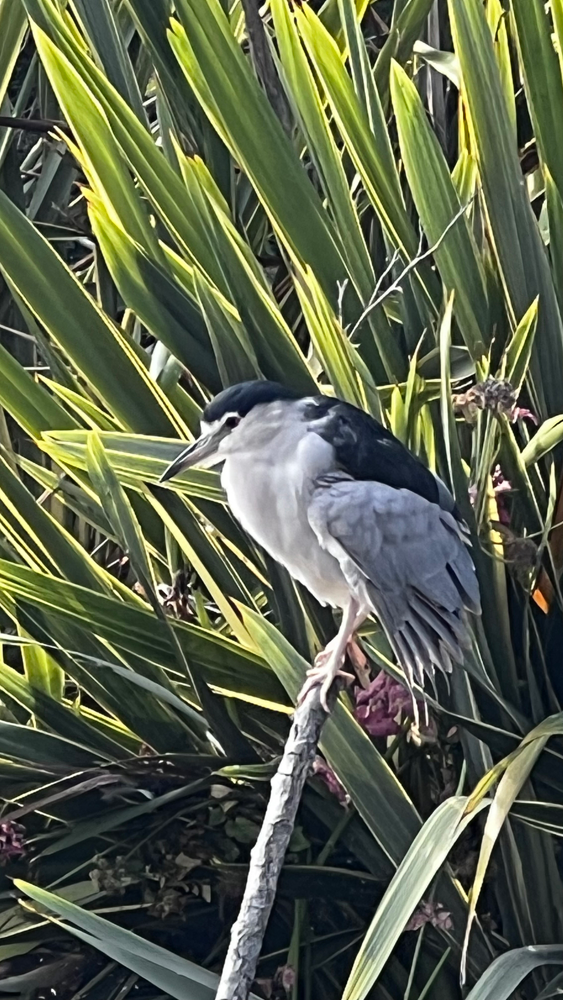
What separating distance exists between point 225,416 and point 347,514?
0.39 ft

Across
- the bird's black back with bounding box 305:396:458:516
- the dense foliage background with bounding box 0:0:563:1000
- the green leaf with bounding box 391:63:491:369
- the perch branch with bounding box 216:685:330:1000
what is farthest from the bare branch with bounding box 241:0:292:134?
the perch branch with bounding box 216:685:330:1000

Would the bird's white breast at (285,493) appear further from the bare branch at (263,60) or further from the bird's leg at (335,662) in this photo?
the bare branch at (263,60)

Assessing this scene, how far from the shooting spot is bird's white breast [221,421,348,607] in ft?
2.68

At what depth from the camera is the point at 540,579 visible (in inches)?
40.3

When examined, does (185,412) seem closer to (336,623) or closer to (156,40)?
(336,623)

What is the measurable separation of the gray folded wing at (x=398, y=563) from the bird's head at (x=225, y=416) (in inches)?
3.0

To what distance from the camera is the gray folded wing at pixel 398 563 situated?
790mm

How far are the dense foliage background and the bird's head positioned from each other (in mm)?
89

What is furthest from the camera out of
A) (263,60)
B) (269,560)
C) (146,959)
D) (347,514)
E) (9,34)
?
(9,34)

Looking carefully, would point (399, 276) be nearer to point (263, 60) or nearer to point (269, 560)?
point (269, 560)

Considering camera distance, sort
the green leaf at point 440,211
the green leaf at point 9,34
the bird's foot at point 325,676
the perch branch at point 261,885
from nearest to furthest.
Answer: the perch branch at point 261,885
the bird's foot at point 325,676
the green leaf at point 440,211
the green leaf at point 9,34

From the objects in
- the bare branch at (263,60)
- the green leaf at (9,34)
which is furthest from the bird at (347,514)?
the green leaf at (9,34)

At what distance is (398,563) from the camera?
2.64 feet

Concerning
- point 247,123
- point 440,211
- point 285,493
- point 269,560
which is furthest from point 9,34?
point 285,493
